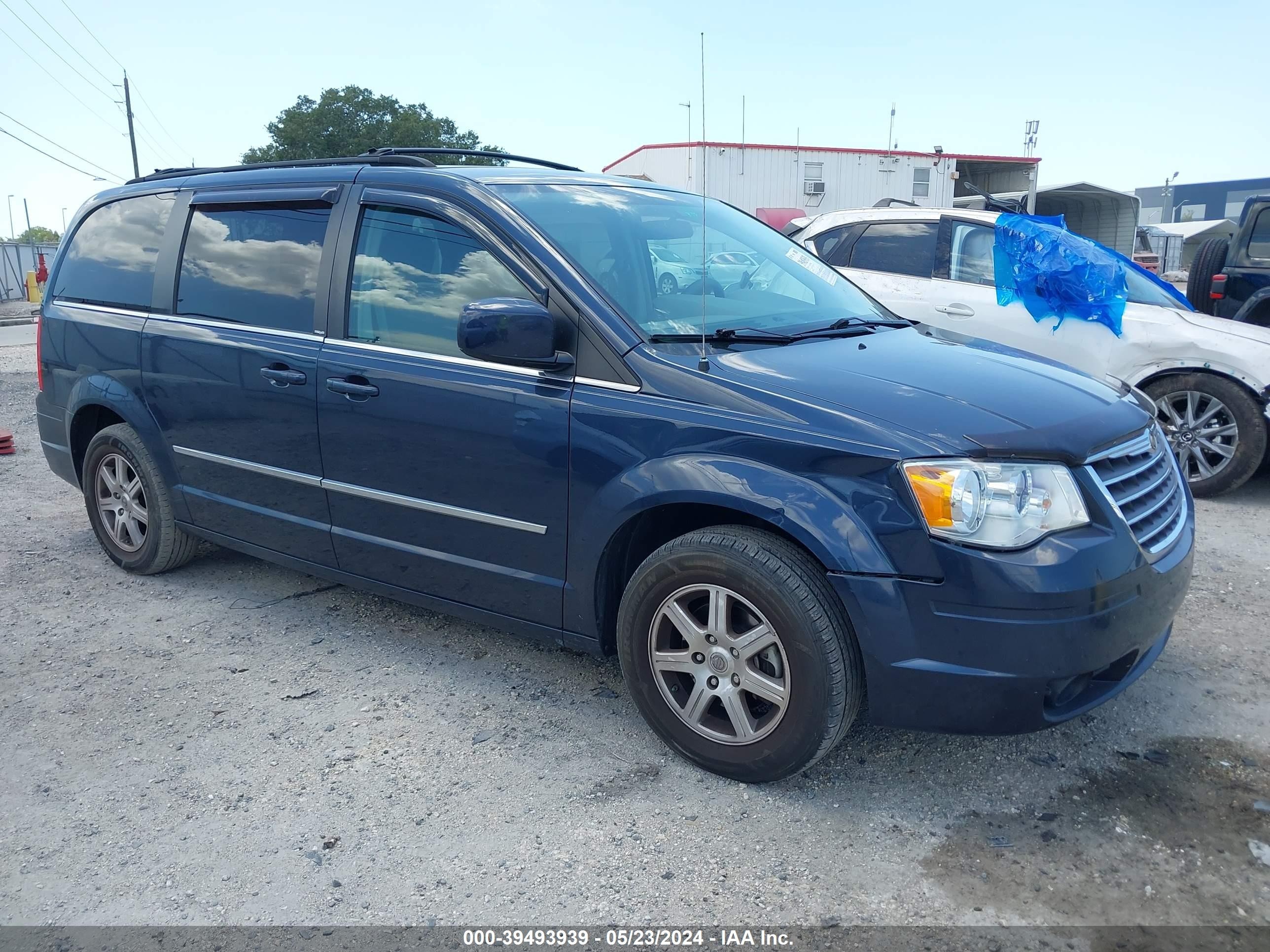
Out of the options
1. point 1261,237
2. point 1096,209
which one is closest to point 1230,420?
point 1261,237

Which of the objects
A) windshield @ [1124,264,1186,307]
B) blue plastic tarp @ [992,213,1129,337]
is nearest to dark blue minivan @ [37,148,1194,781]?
blue plastic tarp @ [992,213,1129,337]

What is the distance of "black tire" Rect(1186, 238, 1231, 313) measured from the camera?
7.89 meters

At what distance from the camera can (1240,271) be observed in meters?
7.68

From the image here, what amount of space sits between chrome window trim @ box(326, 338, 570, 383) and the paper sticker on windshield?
1430 millimetres

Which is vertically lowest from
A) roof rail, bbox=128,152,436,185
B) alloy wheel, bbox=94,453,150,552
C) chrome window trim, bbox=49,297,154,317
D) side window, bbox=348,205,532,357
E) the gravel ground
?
the gravel ground

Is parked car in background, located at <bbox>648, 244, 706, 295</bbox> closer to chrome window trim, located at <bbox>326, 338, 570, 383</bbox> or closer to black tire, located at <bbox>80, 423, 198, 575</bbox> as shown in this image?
chrome window trim, located at <bbox>326, 338, 570, 383</bbox>

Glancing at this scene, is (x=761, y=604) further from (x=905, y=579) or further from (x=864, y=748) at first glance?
(x=864, y=748)

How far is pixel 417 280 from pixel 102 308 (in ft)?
7.14

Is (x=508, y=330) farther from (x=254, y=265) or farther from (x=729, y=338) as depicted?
(x=254, y=265)

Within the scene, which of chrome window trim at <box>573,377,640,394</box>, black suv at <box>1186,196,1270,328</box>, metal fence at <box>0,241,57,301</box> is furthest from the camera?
metal fence at <box>0,241,57,301</box>

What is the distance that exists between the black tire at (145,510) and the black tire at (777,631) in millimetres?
2731

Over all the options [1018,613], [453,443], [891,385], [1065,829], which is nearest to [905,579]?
[1018,613]

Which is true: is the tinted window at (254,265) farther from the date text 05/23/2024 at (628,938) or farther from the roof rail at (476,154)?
the date text 05/23/2024 at (628,938)

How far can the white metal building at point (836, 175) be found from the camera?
2352 centimetres
